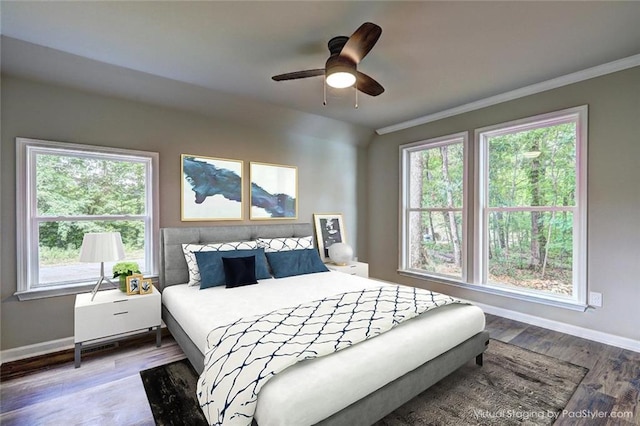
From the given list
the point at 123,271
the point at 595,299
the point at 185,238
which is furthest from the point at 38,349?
the point at 595,299

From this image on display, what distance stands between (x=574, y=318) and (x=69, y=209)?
524cm

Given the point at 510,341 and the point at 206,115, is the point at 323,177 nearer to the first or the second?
the point at 206,115

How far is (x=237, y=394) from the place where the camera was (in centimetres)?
134

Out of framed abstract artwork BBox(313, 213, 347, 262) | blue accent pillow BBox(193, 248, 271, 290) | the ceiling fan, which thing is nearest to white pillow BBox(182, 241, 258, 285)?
blue accent pillow BBox(193, 248, 271, 290)

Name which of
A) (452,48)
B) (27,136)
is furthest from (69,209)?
(452,48)

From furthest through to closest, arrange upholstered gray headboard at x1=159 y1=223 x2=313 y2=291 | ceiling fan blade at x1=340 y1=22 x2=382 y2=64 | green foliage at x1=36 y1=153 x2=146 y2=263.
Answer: upholstered gray headboard at x1=159 y1=223 x2=313 y2=291
green foliage at x1=36 y1=153 x2=146 y2=263
ceiling fan blade at x1=340 y1=22 x2=382 y2=64

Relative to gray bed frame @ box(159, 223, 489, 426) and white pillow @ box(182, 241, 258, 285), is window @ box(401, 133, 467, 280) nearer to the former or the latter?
gray bed frame @ box(159, 223, 489, 426)

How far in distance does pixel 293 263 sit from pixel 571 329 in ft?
10.0

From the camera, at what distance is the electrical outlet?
296 centimetres

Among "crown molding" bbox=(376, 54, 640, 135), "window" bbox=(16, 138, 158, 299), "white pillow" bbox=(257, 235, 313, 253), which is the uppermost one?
"crown molding" bbox=(376, 54, 640, 135)

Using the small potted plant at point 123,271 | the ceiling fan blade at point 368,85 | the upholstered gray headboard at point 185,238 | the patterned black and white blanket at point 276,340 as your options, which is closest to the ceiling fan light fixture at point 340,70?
the ceiling fan blade at point 368,85

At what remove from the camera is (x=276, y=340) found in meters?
1.63

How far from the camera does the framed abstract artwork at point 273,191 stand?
13.3 feet

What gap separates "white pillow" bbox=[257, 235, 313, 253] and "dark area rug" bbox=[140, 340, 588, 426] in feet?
4.81
